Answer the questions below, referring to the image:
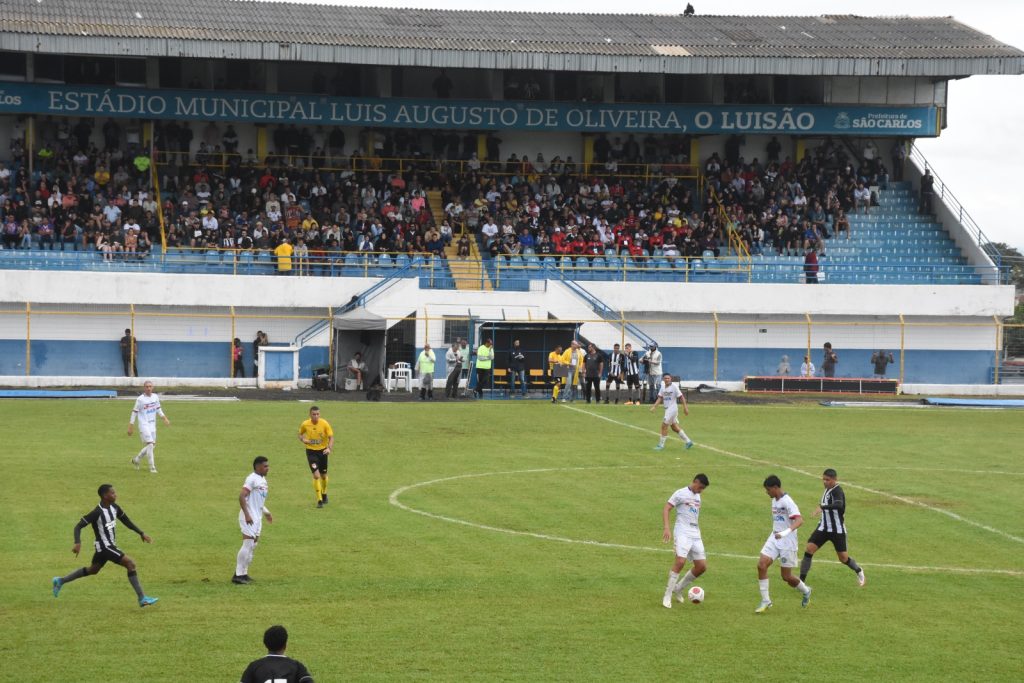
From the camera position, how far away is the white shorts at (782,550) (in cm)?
1886

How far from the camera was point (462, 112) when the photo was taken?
63406mm

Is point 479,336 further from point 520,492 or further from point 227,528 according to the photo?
point 227,528

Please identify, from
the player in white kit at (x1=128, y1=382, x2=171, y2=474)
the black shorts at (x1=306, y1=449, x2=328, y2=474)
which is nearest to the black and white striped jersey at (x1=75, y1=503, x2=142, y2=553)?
the black shorts at (x1=306, y1=449, x2=328, y2=474)

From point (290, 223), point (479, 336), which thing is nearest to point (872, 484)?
point (479, 336)

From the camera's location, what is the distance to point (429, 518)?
84.6 feet

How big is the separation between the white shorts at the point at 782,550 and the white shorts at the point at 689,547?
83 centimetres

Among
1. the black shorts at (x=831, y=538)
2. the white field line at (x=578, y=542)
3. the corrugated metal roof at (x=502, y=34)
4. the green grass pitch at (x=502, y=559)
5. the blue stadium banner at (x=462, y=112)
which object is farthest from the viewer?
the blue stadium banner at (x=462, y=112)

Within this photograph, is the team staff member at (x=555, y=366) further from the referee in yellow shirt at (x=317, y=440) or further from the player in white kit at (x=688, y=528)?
the player in white kit at (x=688, y=528)

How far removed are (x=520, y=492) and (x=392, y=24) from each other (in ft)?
133

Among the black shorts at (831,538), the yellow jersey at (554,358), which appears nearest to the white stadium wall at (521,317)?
the yellow jersey at (554,358)

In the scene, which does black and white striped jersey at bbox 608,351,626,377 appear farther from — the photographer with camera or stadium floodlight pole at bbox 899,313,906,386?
stadium floodlight pole at bbox 899,313,906,386

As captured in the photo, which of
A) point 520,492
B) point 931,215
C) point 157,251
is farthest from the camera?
point 931,215

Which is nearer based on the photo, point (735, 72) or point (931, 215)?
point (735, 72)

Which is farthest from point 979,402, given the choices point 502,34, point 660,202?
point 502,34
